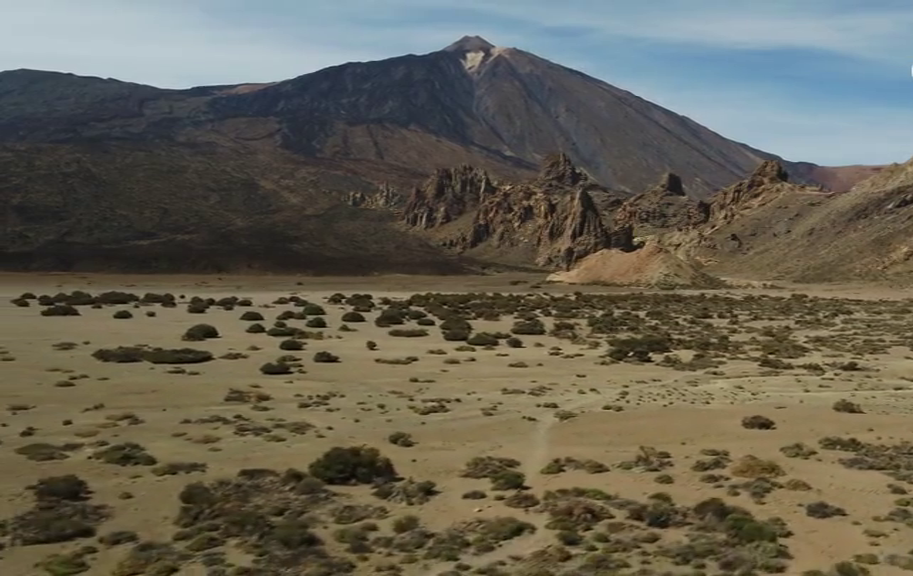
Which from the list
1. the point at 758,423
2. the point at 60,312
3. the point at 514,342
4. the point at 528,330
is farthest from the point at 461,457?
the point at 60,312

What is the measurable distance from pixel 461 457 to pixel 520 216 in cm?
11940

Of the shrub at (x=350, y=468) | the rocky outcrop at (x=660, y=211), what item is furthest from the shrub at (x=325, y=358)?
the rocky outcrop at (x=660, y=211)

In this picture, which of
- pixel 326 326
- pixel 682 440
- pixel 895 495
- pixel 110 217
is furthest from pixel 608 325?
pixel 110 217

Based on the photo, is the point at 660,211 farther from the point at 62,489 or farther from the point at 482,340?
the point at 62,489

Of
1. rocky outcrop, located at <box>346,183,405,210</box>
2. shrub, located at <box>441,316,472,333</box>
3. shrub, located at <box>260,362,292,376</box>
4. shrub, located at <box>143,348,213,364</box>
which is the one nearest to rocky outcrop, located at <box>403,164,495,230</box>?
rocky outcrop, located at <box>346,183,405,210</box>

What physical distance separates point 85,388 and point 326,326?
61.9 ft

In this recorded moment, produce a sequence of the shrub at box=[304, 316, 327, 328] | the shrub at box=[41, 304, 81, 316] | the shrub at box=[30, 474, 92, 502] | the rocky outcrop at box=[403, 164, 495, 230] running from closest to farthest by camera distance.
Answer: the shrub at box=[30, 474, 92, 502], the shrub at box=[304, 316, 327, 328], the shrub at box=[41, 304, 81, 316], the rocky outcrop at box=[403, 164, 495, 230]

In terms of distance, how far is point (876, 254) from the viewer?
3378 inches

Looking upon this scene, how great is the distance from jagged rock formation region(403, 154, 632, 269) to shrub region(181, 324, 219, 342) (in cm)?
8081

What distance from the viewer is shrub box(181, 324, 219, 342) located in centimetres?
3275

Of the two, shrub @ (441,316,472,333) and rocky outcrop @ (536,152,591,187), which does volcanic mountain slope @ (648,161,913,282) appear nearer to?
rocky outcrop @ (536,152,591,187)

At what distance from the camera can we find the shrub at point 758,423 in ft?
61.4

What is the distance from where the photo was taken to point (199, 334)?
33188 millimetres

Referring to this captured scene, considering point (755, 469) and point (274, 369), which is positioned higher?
point (755, 469)
